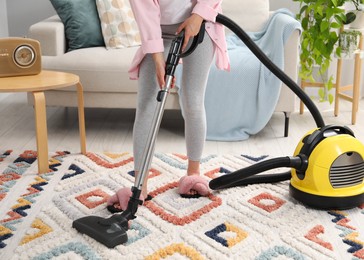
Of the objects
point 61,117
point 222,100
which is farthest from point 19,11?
point 222,100

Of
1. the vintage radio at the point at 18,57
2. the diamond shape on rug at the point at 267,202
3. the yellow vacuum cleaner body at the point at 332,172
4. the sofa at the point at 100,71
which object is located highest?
the vintage radio at the point at 18,57

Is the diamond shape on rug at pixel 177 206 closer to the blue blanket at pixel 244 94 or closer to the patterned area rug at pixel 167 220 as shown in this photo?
the patterned area rug at pixel 167 220

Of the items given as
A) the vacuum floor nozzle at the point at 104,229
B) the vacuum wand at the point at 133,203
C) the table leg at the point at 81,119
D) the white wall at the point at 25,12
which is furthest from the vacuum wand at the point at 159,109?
the white wall at the point at 25,12

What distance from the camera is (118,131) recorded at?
10.3 ft

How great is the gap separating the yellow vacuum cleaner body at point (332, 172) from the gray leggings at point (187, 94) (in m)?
0.40

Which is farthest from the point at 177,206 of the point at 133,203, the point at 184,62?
the point at 184,62

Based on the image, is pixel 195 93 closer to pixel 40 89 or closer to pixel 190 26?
pixel 190 26

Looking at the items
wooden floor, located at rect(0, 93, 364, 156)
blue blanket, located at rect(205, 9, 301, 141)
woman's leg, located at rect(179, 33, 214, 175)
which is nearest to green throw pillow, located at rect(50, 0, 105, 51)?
wooden floor, located at rect(0, 93, 364, 156)

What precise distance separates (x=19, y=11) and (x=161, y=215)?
258 centimetres

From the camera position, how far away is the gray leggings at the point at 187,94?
2006 millimetres

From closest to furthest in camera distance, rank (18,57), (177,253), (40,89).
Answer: (177,253) → (40,89) → (18,57)

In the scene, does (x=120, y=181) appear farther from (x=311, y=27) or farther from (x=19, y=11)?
(x=19, y=11)

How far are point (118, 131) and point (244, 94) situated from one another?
0.71 meters

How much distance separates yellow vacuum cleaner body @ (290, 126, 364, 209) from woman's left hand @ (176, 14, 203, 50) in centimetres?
60
